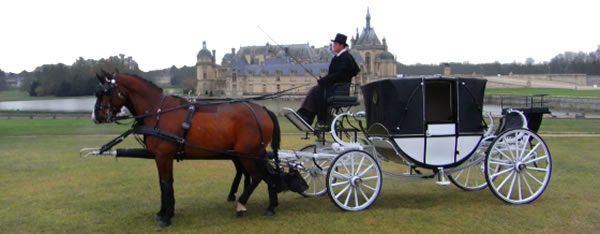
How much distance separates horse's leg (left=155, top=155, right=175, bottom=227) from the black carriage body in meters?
2.86

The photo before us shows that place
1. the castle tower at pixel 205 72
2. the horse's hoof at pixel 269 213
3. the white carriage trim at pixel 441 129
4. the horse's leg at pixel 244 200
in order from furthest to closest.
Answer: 1. the castle tower at pixel 205 72
2. the white carriage trim at pixel 441 129
3. the horse's hoof at pixel 269 213
4. the horse's leg at pixel 244 200

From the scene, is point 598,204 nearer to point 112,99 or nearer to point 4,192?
point 112,99

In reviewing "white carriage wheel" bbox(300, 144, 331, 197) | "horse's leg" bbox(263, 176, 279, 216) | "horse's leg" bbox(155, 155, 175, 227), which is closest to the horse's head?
"horse's leg" bbox(155, 155, 175, 227)

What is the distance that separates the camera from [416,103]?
6.34 m

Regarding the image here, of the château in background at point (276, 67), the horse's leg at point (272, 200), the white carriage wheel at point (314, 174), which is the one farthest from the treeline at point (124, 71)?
the horse's leg at point (272, 200)

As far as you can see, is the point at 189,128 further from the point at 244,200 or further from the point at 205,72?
the point at 205,72

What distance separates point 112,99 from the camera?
5.84 metres

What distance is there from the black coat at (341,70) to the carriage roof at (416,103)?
1.14 ft

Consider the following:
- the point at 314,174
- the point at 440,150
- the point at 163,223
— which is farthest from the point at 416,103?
the point at 163,223

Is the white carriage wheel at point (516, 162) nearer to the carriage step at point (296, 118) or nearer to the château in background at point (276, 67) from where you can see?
the carriage step at point (296, 118)

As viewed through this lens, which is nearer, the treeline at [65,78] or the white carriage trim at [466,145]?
the white carriage trim at [466,145]

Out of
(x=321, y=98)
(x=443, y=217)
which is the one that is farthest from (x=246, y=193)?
(x=443, y=217)

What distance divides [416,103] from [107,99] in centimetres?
398

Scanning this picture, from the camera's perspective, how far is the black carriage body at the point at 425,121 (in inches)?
248
